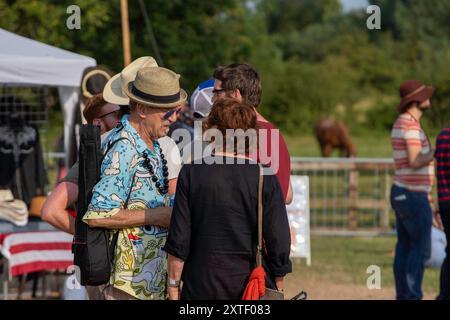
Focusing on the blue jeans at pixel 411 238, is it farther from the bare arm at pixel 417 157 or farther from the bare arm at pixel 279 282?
the bare arm at pixel 279 282

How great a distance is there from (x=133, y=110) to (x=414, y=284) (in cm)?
464

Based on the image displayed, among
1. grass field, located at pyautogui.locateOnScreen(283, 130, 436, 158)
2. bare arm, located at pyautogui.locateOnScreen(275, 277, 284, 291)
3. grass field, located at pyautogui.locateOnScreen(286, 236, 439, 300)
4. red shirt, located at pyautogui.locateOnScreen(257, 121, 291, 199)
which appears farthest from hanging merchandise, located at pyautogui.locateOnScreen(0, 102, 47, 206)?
grass field, located at pyautogui.locateOnScreen(283, 130, 436, 158)

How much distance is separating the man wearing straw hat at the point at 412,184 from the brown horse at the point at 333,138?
23533 millimetres

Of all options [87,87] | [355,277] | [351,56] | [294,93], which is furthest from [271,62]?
[87,87]

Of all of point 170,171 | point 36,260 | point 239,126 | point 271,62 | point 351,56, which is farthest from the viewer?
point 351,56

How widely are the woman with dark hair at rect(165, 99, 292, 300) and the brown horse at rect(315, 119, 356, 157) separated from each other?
91.4 ft

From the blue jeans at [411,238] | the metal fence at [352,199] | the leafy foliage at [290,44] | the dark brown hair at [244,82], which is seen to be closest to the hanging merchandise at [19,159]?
the leafy foliage at [290,44]

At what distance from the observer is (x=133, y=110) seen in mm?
4777

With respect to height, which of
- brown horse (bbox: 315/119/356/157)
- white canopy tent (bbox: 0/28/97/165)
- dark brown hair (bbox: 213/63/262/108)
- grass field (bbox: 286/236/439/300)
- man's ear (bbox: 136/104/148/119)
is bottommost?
grass field (bbox: 286/236/439/300)

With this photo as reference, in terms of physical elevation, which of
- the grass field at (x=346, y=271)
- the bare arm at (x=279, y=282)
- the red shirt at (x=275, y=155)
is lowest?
the grass field at (x=346, y=271)

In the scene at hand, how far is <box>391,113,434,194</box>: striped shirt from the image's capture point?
8484 millimetres

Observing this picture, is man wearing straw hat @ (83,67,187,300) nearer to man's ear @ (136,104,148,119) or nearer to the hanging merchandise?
man's ear @ (136,104,148,119)

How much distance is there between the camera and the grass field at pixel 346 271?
9.73 m

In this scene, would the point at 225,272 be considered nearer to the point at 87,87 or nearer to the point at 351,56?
the point at 87,87
